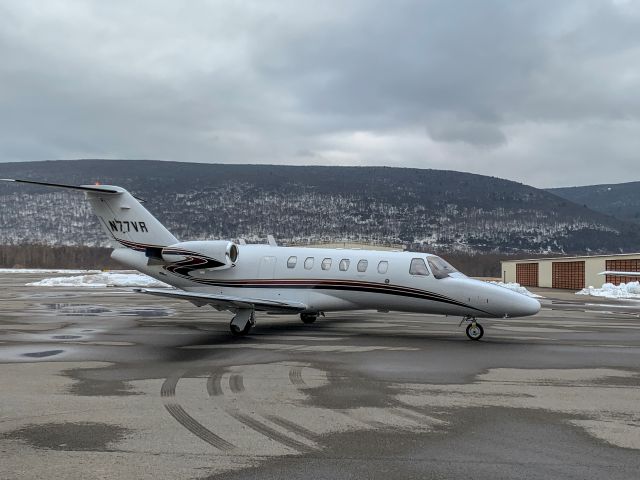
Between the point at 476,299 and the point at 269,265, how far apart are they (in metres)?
5.93

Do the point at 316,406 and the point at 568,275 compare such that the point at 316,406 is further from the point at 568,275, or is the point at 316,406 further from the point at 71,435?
the point at 568,275

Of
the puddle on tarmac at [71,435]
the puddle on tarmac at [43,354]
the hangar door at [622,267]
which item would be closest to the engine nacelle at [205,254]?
the puddle on tarmac at [43,354]

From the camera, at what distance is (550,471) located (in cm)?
548

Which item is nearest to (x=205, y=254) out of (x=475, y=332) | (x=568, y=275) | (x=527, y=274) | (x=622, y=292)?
(x=475, y=332)

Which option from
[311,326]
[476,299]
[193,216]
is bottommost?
[311,326]

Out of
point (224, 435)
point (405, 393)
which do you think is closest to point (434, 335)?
point (405, 393)

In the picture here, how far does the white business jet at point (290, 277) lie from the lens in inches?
586

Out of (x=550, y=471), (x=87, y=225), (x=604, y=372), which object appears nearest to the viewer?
(x=550, y=471)

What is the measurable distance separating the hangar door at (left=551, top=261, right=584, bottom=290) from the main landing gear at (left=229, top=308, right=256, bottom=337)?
1768 inches

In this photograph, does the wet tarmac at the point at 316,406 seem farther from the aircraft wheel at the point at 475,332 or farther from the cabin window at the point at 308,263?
the cabin window at the point at 308,263

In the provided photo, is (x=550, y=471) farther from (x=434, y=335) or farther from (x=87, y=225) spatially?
(x=87, y=225)

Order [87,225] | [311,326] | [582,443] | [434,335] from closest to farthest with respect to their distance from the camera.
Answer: [582,443] → [434,335] → [311,326] → [87,225]

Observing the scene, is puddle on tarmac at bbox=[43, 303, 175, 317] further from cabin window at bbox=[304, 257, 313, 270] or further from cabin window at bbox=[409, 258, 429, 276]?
cabin window at bbox=[409, 258, 429, 276]

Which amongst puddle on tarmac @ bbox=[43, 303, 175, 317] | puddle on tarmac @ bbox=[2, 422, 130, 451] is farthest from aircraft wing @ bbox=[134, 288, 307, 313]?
puddle on tarmac @ bbox=[2, 422, 130, 451]
